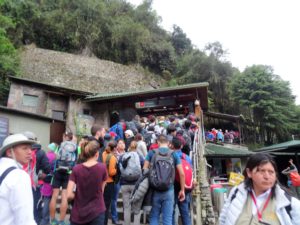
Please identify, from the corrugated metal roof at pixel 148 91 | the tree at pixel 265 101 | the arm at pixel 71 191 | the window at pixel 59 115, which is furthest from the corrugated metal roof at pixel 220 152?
the arm at pixel 71 191

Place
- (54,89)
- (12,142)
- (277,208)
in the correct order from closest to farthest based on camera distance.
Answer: (277,208), (12,142), (54,89)

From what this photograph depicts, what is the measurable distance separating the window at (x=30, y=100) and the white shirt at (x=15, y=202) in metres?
17.1

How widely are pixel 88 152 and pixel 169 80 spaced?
3201 cm

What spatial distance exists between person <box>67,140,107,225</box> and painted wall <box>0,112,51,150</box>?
29.3ft

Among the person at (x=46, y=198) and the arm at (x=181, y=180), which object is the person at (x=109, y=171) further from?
the arm at (x=181, y=180)

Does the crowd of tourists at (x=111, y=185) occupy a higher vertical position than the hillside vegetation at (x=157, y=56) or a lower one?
lower

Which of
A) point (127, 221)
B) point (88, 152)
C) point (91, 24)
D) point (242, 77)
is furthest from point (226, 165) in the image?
point (91, 24)

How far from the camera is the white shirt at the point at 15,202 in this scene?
2.08 meters

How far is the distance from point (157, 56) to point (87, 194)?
34.6 m

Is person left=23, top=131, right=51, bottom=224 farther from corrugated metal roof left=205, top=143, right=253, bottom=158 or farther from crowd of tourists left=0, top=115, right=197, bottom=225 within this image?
corrugated metal roof left=205, top=143, right=253, bottom=158

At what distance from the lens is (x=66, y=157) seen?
545 cm

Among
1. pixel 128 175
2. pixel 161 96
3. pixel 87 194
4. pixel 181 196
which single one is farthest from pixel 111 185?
pixel 161 96

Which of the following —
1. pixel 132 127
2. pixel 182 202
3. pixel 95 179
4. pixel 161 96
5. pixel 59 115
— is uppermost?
pixel 161 96

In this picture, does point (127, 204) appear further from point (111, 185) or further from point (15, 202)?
point (15, 202)
